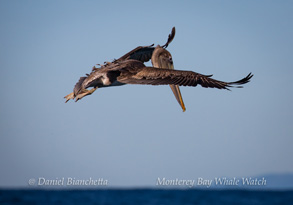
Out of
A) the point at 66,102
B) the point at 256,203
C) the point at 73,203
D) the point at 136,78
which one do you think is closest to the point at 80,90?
the point at 66,102

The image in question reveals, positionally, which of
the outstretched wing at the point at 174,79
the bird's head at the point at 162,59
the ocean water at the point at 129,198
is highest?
the bird's head at the point at 162,59

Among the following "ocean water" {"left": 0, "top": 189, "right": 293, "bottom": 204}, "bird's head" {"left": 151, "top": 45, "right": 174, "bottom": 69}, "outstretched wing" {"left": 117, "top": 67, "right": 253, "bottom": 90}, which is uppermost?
"bird's head" {"left": 151, "top": 45, "right": 174, "bottom": 69}

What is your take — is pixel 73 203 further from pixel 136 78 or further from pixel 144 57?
pixel 136 78

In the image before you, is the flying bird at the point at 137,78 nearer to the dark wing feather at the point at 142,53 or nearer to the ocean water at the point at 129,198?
the dark wing feather at the point at 142,53

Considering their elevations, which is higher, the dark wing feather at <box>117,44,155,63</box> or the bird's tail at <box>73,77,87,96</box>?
the dark wing feather at <box>117,44,155,63</box>

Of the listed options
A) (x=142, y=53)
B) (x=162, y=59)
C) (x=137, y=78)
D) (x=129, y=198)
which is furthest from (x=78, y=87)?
(x=129, y=198)

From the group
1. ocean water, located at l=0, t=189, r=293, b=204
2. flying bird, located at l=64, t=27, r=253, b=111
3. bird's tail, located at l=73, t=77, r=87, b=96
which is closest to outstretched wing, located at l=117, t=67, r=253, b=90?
flying bird, located at l=64, t=27, r=253, b=111

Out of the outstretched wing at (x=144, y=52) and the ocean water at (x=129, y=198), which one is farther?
the ocean water at (x=129, y=198)

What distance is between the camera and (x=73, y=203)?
26.7 metres

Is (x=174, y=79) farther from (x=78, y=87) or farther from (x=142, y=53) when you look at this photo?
(x=142, y=53)

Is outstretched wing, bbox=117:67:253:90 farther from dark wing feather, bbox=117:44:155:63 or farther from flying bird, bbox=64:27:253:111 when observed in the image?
dark wing feather, bbox=117:44:155:63

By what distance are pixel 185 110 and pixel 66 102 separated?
2557 millimetres

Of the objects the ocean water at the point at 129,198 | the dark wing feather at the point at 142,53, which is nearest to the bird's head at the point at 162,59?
the dark wing feather at the point at 142,53

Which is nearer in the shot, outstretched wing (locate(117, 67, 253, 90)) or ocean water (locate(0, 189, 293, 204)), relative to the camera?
outstretched wing (locate(117, 67, 253, 90))
